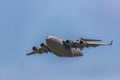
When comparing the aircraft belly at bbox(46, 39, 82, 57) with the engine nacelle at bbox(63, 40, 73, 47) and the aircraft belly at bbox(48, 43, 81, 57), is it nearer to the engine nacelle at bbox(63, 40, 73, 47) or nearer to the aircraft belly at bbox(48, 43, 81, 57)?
the aircraft belly at bbox(48, 43, 81, 57)

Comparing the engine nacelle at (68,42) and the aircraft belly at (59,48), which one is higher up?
the engine nacelle at (68,42)

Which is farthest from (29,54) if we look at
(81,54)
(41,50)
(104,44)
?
(104,44)

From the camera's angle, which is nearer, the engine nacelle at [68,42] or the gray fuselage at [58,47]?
the gray fuselage at [58,47]

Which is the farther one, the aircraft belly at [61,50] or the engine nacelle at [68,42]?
the engine nacelle at [68,42]

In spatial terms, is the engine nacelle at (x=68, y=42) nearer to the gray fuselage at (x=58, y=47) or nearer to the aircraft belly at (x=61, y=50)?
the gray fuselage at (x=58, y=47)

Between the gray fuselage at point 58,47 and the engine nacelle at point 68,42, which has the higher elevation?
the engine nacelle at point 68,42

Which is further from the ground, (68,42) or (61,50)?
(68,42)

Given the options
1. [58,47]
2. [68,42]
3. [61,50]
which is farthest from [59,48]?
[68,42]

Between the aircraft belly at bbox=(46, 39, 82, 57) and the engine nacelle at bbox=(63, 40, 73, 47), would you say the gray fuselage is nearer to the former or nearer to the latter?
the aircraft belly at bbox=(46, 39, 82, 57)

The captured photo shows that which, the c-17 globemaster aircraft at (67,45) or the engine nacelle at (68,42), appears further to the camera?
the engine nacelle at (68,42)

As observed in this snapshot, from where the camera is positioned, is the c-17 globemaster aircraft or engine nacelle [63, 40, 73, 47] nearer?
the c-17 globemaster aircraft

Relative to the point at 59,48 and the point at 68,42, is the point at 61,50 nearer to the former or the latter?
the point at 59,48

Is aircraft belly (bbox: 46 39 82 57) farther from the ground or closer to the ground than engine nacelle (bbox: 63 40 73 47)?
closer to the ground

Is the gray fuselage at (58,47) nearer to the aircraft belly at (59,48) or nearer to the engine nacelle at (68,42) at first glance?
the aircraft belly at (59,48)
